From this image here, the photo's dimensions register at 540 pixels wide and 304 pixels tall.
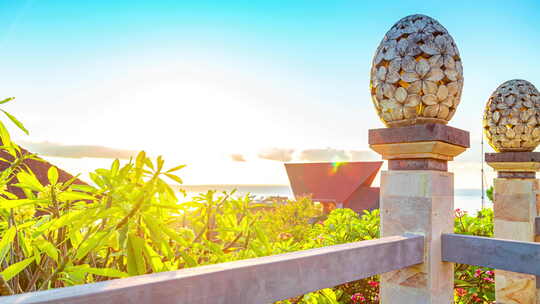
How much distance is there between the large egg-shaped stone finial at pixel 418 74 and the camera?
2.41 m

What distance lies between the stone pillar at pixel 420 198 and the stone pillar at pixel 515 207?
8.03 ft

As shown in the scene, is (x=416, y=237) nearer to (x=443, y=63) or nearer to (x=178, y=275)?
(x=443, y=63)

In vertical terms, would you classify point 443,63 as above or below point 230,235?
above

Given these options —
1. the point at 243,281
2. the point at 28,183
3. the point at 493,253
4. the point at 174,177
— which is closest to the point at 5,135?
the point at 28,183

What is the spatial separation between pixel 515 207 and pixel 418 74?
336 centimetres

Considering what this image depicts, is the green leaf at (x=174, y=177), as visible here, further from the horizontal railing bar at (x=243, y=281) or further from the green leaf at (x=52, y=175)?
the green leaf at (x=52, y=175)

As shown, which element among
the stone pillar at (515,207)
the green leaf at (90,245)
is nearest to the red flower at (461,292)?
the stone pillar at (515,207)

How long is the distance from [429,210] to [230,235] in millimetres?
1340

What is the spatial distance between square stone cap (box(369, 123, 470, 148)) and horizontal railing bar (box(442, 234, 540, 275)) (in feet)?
2.21

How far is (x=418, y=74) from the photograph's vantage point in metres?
2.40

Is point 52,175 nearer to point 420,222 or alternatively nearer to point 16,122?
point 16,122

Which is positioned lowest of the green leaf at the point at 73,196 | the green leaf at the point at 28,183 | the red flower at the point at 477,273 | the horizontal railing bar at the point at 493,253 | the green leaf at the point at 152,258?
the red flower at the point at 477,273

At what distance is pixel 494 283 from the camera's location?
4668 mm

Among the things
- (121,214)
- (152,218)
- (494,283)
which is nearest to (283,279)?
(152,218)
